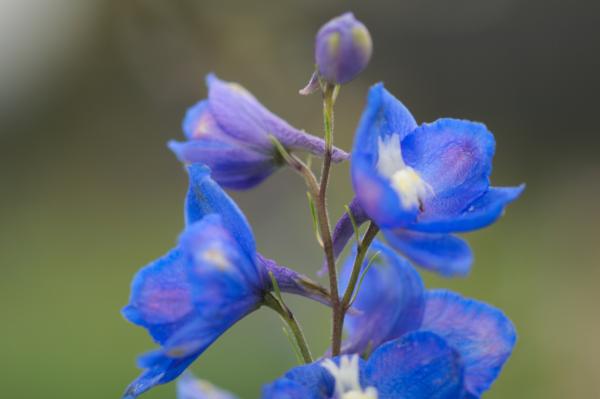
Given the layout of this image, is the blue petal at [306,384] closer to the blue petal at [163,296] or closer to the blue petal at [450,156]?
the blue petal at [163,296]

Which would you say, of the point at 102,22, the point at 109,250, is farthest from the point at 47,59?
the point at 109,250

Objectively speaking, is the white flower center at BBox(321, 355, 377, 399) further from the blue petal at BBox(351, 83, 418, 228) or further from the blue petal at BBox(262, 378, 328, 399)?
the blue petal at BBox(351, 83, 418, 228)

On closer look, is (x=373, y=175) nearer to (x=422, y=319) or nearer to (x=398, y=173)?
(x=398, y=173)

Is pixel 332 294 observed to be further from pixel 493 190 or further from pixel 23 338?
pixel 23 338

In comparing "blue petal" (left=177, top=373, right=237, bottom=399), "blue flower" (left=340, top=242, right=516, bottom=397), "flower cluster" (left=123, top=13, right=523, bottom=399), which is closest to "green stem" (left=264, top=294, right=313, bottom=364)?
"flower cluster" (left=123, top=13, right=523, bottom=399)

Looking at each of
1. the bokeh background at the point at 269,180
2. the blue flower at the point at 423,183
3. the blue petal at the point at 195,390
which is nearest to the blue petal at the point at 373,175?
the blue flower at the point at 423,183

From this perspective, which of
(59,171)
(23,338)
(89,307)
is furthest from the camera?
(59,171)

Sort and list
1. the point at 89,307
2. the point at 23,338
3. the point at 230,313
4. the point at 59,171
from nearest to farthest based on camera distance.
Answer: the point at 230,313 < the point at 23,338 < the point at 89,307 < the point at 59,171

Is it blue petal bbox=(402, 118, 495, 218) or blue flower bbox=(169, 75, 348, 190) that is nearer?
blue petal bbox=(402, 118, 495, 218)
